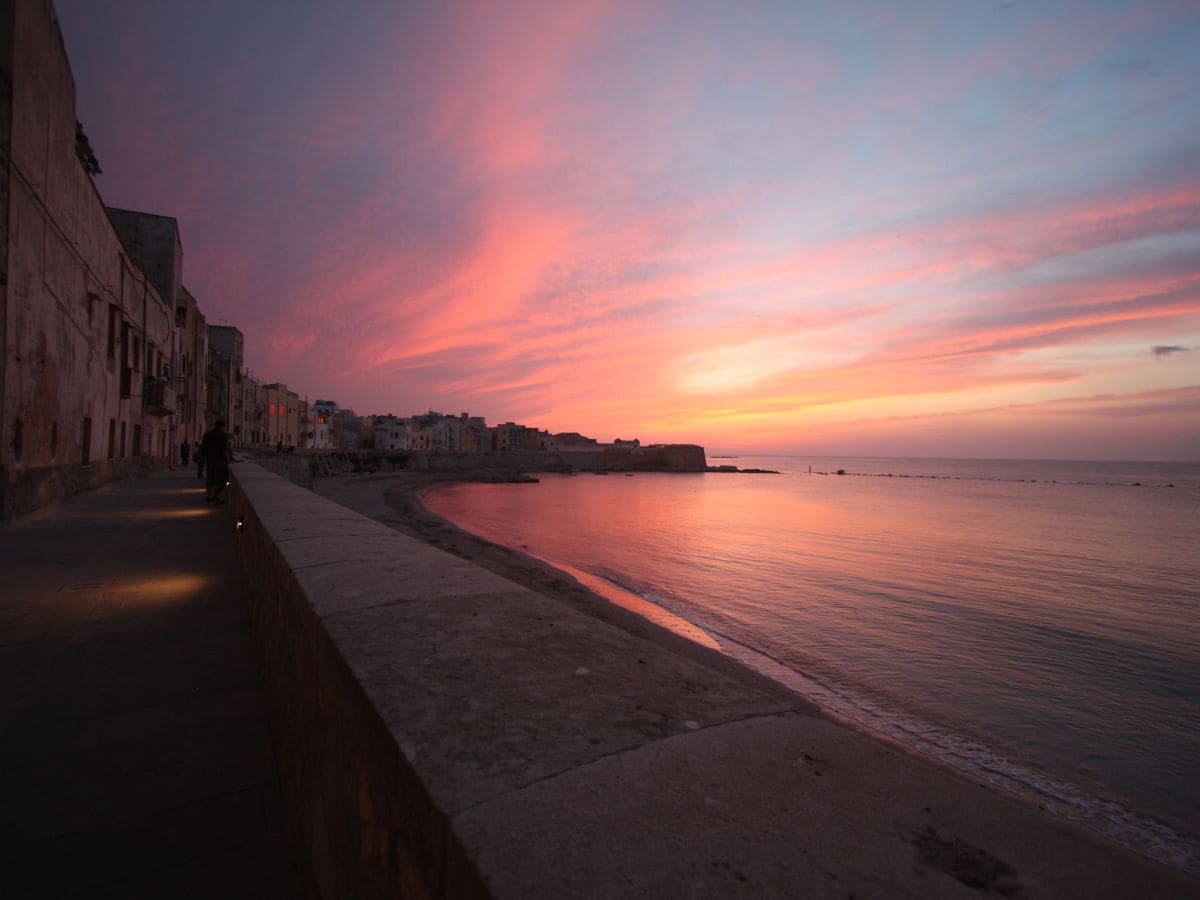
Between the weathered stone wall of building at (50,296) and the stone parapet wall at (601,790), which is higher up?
the weathered stone wall of building at (50,296)

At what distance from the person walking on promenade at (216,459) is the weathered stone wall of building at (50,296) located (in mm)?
2278

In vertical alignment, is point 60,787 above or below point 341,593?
below

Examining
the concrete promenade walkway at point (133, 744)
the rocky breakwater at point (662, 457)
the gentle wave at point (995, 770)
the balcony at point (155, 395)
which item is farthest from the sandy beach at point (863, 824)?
the rocky breakwater at point (662, 457)

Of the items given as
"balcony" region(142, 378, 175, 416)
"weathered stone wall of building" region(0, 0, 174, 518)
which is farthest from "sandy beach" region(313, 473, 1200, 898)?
"balcony" region(142, 378, 175, 416)

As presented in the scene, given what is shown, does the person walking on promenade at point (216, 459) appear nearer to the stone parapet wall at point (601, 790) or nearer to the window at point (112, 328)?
the window at point (112, 328)

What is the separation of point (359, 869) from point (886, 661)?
312 inches

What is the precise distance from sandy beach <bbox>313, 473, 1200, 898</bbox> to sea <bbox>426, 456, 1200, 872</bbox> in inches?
168

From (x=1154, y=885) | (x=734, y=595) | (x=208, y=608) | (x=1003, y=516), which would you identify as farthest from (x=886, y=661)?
(x=1003, y=516)

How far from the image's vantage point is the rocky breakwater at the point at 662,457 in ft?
355

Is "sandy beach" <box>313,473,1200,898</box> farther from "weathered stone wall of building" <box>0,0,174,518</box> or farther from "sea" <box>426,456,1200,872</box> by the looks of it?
"weathered stone wall of building" <box>0,0,174,518</box>

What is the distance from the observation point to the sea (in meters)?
5.10

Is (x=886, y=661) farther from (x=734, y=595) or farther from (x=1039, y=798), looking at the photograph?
(x=734, y=595)

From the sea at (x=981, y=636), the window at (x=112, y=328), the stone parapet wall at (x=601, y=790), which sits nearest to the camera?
the stone parapet wall at (x=601, y=790)

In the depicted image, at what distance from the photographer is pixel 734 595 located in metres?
12.1
